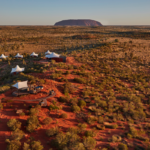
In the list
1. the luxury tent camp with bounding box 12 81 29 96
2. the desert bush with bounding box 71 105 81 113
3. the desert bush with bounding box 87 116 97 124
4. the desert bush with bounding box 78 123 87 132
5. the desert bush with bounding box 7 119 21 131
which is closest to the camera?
the desert bush with bounding box 7 119 21 131

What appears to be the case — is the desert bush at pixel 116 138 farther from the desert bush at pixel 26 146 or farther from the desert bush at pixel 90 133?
the desert bush at pixel 26 146

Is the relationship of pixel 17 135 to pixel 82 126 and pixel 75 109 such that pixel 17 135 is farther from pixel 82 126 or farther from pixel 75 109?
pixel 75 109

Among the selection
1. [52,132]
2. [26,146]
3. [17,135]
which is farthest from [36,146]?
[17,135]

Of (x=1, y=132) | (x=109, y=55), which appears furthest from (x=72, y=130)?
(x=109, y=55)

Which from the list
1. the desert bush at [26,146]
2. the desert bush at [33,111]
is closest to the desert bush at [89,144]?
the desert bush at [26,146]

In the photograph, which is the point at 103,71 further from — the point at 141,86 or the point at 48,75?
the point at 48,75

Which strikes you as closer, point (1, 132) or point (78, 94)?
point (1, 132)

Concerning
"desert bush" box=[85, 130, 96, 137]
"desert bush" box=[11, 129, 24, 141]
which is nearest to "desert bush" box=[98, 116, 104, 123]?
"desert bush" box=[85, 130, 96, 137]

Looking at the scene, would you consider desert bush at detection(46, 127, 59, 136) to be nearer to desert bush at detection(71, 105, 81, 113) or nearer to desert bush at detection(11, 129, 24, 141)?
desert bush at detection(11, 129, 24, 141)
